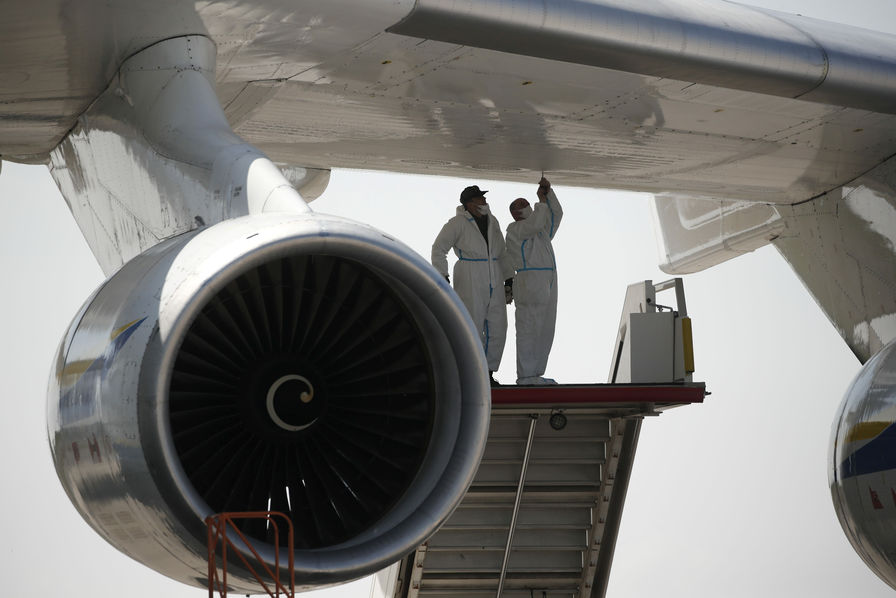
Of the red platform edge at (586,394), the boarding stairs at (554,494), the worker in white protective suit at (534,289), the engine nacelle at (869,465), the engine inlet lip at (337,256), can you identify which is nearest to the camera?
the engine inlet lip at (337,256)

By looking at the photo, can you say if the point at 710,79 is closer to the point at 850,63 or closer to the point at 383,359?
the point at 850,63

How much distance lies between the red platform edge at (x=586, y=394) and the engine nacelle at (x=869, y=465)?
1.23 metres

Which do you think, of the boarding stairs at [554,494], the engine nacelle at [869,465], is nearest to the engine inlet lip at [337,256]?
the boarding stairs at [554,494]

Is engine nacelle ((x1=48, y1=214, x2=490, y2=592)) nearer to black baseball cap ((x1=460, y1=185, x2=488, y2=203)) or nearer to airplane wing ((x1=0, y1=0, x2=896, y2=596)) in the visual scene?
airplane wing ((x1=0, y1=0, x2=896, y2=596))

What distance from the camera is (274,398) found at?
17.1ft

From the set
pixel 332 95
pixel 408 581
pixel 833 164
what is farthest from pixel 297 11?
pixel 833 164

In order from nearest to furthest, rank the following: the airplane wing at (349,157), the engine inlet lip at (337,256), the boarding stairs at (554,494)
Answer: the engine inlet lip at (337,256) → the airplane wing at (349,157) → the boarding stairs at (554,494)

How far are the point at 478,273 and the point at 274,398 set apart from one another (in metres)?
4.37

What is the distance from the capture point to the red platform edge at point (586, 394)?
27.8ft

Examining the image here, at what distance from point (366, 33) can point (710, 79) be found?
100 inches

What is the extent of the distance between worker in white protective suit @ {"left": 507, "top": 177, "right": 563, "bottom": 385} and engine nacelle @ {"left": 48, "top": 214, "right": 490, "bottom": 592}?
164 inches

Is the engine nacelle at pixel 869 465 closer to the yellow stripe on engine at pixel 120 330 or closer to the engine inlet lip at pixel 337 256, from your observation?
the engine inlet lip at pixel 337 256

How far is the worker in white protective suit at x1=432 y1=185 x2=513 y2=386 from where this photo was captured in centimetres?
940

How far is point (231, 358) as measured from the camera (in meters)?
5.30
